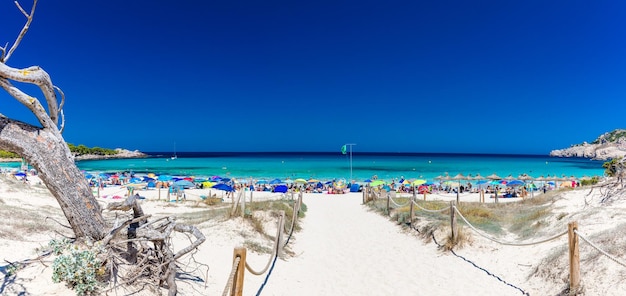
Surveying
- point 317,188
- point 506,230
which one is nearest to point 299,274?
point 506,230

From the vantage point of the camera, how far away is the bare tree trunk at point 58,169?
380cm

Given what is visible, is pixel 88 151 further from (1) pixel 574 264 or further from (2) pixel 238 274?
(1) pixel 574 264

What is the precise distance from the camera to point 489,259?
8047mm

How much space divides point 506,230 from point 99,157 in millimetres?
125101

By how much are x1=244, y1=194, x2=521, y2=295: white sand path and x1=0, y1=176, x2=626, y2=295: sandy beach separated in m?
0.02

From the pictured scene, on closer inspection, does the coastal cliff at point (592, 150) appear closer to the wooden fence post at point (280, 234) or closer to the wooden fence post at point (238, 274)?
the wooden fence post at point (280, 234)

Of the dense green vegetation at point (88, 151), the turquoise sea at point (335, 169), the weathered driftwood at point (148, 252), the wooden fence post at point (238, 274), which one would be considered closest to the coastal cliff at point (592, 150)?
the turquoise sea at point (335, 169)

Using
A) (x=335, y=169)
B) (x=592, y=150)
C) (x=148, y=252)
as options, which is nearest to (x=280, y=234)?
(x=148, y=252)

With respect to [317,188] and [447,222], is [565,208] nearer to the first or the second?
[447,222]

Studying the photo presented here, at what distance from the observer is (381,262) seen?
28.2 ft

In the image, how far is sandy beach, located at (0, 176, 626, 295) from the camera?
5.19 meters

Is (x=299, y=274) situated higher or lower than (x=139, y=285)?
lower

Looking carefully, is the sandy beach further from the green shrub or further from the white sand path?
the green shrub

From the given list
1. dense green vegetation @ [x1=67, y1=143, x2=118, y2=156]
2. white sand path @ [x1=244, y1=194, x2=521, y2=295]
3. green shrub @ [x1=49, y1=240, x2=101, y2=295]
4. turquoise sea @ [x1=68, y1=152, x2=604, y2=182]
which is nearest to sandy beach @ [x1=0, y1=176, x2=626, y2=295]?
white sand path @ [x1=244, y1=194, x2=521, y2=295]
